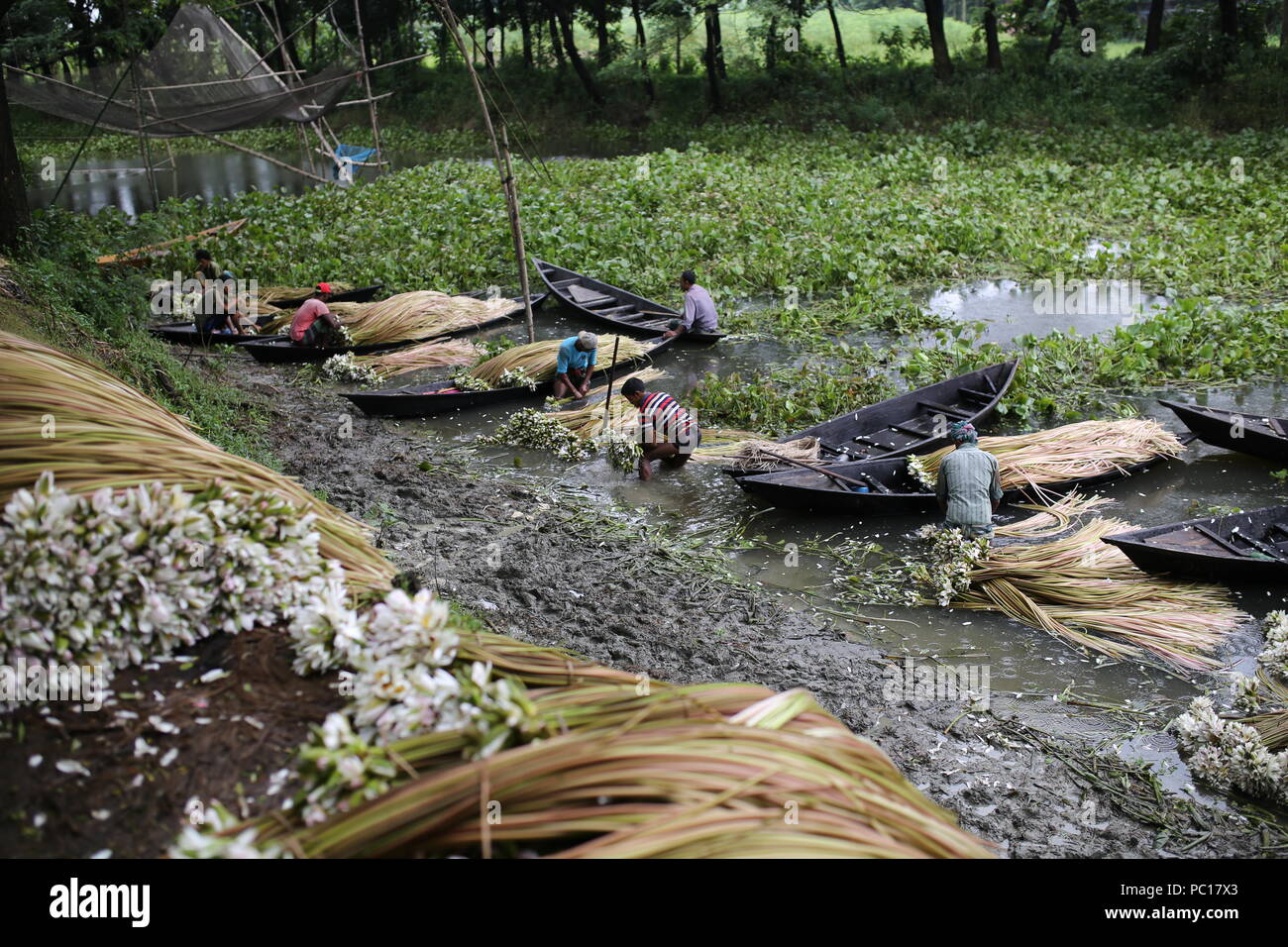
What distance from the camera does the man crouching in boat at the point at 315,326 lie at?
36.9 ft

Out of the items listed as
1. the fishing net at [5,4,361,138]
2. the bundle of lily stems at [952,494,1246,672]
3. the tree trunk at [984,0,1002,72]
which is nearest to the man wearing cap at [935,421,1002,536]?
the bundle of lily stems at [952,494,1246,672]

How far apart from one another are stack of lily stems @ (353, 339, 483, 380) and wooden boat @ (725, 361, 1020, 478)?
4709 mm

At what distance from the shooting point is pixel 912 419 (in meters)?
8.82

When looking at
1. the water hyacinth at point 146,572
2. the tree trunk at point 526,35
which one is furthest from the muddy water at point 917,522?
the tree trunk at point 526,35

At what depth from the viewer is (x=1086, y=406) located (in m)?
9.39

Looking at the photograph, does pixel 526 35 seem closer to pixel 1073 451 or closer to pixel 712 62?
pixel 712 62

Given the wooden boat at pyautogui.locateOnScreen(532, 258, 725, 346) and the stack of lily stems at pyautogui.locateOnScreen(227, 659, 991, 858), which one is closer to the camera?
the stack of lily stems at pyautogui.locateOnScreen(227, 659, 991, 858)

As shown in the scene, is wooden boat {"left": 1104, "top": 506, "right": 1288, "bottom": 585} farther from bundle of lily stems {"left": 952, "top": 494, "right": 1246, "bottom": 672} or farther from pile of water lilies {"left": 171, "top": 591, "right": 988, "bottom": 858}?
pile of water lilies {"left": 171, "top": 591, "right": 988, "bottom": 858}

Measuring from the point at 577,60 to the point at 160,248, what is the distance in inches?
788

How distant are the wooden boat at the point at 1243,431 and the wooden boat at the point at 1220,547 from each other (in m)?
1.52

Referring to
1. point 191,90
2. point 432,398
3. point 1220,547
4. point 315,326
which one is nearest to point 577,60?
point 191,90

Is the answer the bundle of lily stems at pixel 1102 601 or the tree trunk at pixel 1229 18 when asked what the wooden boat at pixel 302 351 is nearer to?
the bundle of lily stems at pixel 1102 601

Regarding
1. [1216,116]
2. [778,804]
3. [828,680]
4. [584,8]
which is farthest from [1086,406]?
[584,8]

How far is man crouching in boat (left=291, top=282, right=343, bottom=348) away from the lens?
11258 millimetres
